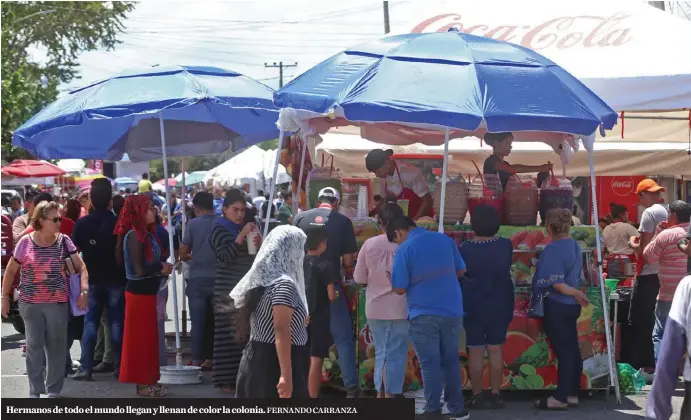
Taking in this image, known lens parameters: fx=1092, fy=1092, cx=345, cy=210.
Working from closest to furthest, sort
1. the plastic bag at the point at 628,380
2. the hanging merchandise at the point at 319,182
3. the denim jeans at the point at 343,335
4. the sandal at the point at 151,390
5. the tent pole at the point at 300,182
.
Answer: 1. the denim jeans at the point at 343,335
2. the sandal at the point at 151,390
3. the plastic bag at the point at 628,380
4. the hanging merchandise at the point at 319,182
5. the tent pole at the point at 300,182

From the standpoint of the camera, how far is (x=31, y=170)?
3709cm

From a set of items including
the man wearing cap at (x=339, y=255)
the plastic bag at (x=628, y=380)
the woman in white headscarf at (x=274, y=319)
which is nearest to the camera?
the woman in white headscarf at (x=274, y=319)

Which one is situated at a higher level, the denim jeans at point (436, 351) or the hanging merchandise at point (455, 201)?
the hanging merchandise at point (455, 201)

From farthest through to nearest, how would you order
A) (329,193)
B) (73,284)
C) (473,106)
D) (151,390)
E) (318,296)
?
(151,390) → (73,284) → (329,193) → (318,296) → (473,106)

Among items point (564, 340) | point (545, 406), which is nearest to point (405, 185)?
point (564, 340)

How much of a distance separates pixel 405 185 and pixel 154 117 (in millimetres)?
3405

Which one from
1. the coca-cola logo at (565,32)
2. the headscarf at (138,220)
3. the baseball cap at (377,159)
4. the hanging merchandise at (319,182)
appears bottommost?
the headscarf at (138,220)

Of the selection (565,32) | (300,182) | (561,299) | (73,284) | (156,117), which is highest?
(565,32)

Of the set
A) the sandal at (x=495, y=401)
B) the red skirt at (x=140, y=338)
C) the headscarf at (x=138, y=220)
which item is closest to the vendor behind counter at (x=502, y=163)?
the sandal at (x=495, y=401)

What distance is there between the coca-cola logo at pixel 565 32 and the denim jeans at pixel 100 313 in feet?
14.2

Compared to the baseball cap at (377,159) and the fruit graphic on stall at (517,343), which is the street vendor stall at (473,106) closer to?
the fruit graphic on stall at (517,343)

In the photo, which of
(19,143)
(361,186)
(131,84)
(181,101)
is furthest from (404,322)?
(19,143)

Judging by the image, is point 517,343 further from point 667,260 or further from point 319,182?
point 319,182

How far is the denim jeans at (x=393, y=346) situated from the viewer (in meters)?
8.67
